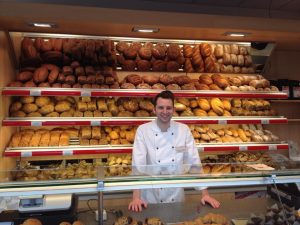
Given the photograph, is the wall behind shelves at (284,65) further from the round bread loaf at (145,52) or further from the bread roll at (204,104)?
the round bread loaf at (145,52)

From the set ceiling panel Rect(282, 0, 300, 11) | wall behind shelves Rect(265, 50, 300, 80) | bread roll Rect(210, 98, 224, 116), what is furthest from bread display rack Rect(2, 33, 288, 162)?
ceiling panel Rect(282, 0, 300, 11)

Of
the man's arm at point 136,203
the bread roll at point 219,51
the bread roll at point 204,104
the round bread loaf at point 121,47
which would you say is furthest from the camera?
the bread roll at point 219,51

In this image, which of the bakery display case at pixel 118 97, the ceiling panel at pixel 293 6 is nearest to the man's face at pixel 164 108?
the bakery display case at pixel 118 97

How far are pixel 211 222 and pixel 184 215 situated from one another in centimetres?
17

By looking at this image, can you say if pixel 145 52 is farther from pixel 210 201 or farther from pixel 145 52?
pixel 210 201

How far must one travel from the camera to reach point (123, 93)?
3.48 meters

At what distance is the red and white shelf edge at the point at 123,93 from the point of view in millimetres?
3246

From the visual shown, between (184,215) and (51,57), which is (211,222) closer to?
(184,215)

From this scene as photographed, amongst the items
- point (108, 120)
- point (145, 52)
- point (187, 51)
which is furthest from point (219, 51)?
point (108, 120)

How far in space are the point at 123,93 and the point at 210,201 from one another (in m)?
1.90

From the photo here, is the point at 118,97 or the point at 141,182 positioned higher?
the point at 118,97

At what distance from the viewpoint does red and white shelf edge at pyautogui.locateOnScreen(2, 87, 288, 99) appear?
10.6ft

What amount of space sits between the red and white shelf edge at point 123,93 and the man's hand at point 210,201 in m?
1.83

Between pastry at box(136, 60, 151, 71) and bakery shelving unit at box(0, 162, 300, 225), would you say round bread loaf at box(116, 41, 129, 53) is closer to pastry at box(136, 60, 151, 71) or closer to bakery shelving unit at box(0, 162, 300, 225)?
pastry at box(136, 60, 151, 71)
